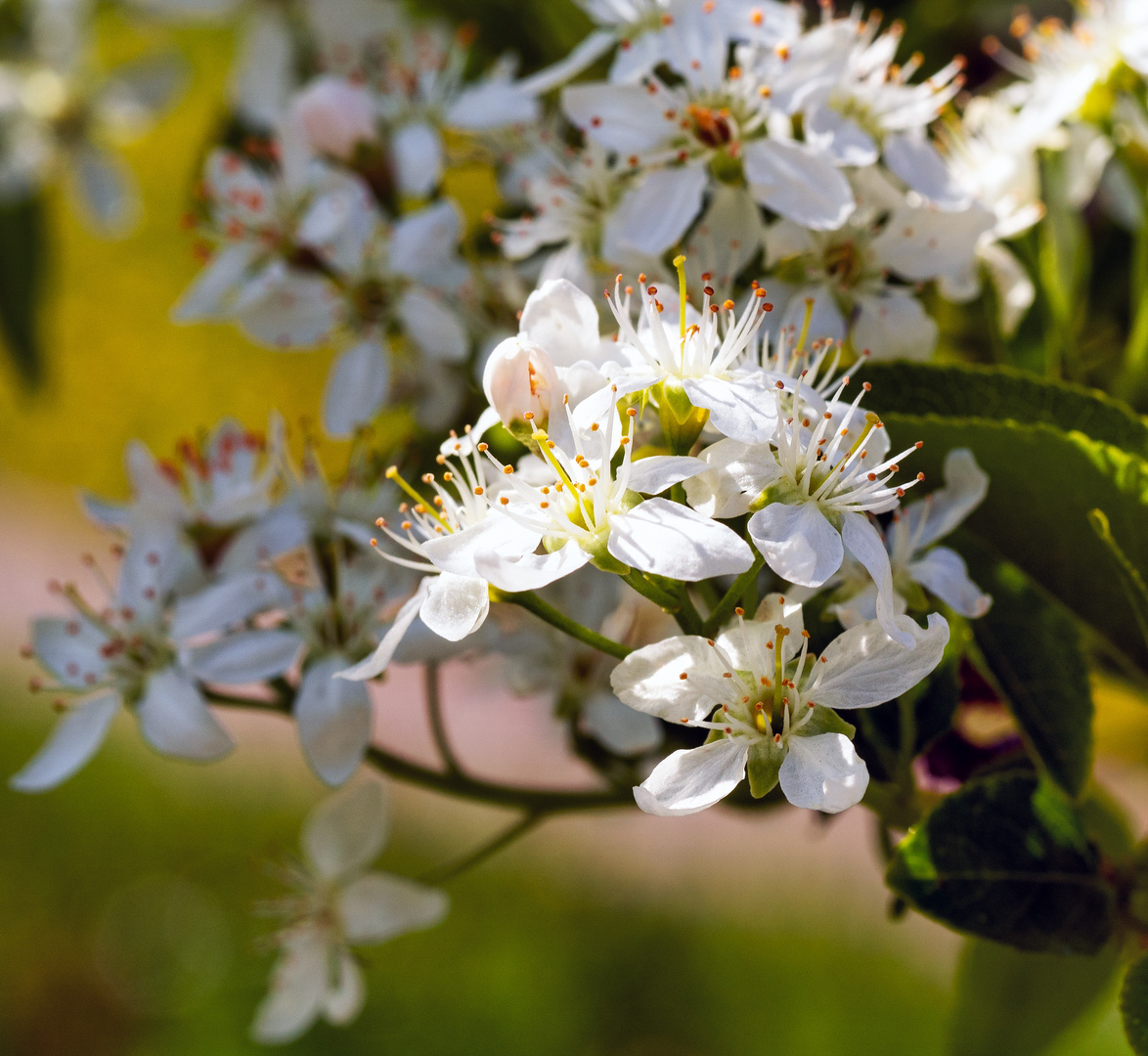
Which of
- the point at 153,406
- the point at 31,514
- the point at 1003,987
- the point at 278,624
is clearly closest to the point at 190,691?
the point at 278,624

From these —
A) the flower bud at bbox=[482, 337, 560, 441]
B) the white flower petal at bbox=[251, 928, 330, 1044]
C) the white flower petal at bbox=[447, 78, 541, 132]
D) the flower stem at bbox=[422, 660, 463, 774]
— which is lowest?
the white flower petal at bbox=[251, 928, 330, 1044]

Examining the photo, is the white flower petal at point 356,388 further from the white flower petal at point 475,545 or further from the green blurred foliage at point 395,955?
the green blurred foliage at point 395,955

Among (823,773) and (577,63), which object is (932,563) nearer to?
(823,773)

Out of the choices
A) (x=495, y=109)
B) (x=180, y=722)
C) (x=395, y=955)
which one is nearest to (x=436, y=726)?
(x=180, y=722)

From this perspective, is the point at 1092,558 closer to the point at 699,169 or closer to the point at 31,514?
the point at 699,169

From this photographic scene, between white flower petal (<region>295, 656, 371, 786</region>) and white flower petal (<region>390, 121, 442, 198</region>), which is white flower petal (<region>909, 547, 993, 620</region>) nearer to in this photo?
white flower petal (<region>295, 656, 371, 786</region>)

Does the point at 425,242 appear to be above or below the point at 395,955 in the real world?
above

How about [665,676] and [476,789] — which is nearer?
[665,676]

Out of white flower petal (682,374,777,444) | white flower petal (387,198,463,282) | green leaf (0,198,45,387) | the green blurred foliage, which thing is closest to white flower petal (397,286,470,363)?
white flower petal (387,198,463,282)
